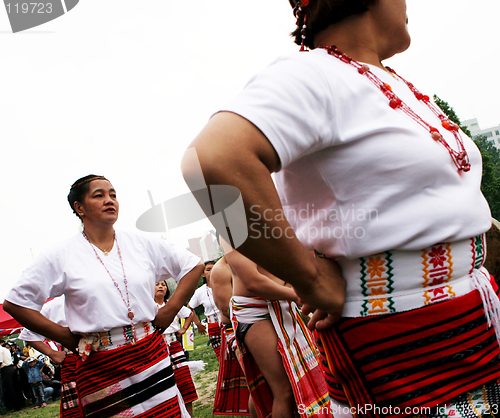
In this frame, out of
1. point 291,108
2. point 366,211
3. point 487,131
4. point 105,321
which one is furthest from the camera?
point 487,131

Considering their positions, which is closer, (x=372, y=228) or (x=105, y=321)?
(x=372, y=228)

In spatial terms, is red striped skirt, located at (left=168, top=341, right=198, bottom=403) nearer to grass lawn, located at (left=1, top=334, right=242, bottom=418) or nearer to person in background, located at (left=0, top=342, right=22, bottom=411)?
grass lawn, located at (left=1, top=334, right=242, bottom=418)

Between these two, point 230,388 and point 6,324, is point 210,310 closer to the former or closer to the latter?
point 230,388

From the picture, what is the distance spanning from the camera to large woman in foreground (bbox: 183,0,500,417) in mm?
928

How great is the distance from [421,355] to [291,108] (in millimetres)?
684

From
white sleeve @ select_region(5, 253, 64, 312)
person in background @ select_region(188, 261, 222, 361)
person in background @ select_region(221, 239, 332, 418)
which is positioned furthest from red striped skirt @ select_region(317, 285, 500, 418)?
person in background @ select_region(188, 261, 222, 361)

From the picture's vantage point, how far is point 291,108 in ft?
2.98

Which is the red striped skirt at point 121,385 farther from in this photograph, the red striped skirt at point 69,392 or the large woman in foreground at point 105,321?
the red striped skirt at point 69,392

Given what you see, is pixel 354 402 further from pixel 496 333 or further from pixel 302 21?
pixel 302 21

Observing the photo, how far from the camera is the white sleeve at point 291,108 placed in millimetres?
896

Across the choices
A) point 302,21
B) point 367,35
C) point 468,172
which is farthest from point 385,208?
point 302,21

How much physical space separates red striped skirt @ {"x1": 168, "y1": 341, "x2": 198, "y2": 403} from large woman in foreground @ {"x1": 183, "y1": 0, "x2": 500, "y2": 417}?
390 cm

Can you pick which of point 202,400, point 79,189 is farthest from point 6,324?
point 79,189

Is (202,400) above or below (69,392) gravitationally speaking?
below
